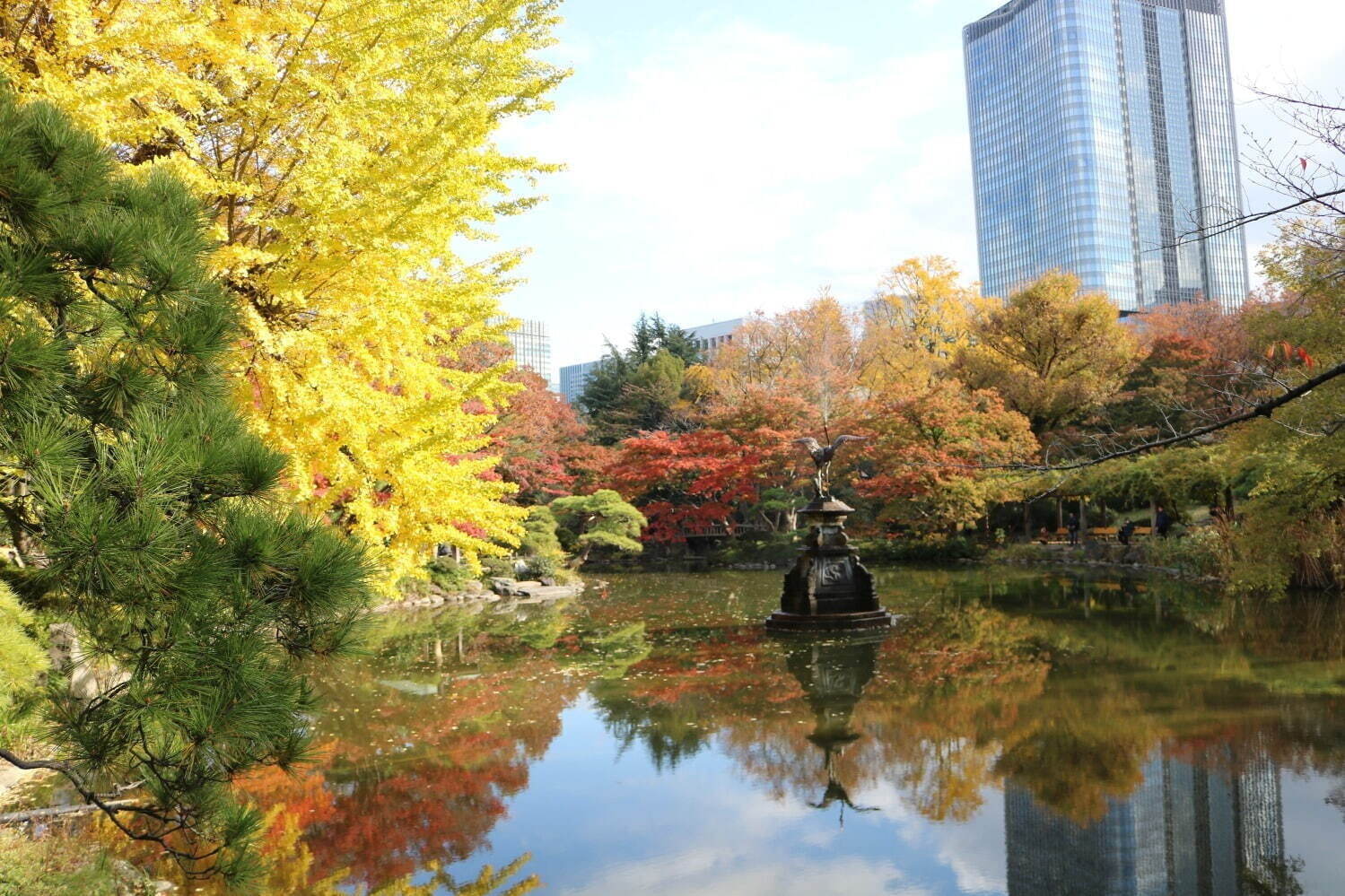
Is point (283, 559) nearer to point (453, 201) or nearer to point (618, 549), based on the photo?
point (453, 201)

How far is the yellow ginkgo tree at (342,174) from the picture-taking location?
3754mm

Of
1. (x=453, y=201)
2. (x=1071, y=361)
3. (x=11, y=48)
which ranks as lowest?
(x=453, y=201)

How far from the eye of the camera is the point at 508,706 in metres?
7.17

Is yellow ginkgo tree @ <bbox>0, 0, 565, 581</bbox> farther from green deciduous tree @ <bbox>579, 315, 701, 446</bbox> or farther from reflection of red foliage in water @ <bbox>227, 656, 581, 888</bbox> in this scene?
green deciduous tree @ <bbox>579, 315, 701, 446</bbox>

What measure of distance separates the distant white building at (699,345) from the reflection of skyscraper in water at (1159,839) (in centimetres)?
2723

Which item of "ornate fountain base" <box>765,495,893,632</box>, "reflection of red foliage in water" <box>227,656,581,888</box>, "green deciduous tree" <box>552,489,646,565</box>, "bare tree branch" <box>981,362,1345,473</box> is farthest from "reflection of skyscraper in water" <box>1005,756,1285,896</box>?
"green deciduous tree" <box>552,489,646,565</box>

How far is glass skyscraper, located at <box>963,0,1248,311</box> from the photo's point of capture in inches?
2007

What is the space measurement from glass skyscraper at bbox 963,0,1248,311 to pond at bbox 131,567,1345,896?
1724 inches

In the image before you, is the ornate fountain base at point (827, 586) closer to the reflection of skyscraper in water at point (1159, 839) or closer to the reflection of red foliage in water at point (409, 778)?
the reflection of red foliage in water at point (409, 778)

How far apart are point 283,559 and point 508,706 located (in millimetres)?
Answer: 5615

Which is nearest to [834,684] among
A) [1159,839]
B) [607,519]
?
[1159,839]

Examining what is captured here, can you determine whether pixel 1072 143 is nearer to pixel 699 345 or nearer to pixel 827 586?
pixel 699 345

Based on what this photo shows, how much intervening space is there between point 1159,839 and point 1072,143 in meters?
58.2

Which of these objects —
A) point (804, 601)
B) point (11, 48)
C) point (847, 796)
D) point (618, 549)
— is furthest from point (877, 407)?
point (11, 48)
